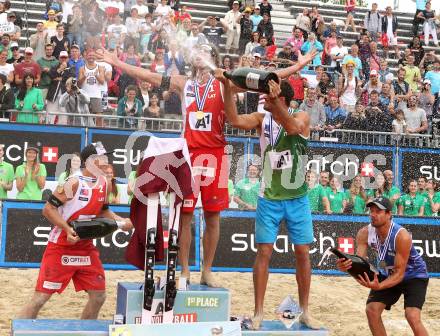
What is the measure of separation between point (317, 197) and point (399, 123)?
334cm

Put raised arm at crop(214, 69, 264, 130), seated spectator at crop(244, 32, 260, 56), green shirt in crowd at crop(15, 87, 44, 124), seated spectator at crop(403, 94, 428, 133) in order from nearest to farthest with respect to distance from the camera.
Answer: raised arm at crop(214, 69, 264, 130), green shirt in crowd at crop(15, 87, 44, 124), seated spectator at crop(403, 94, 428, 133), seated spectator at crop(244, 32, 260, 56)

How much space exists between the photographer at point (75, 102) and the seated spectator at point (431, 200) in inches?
235

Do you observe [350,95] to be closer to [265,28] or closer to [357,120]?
[357,120]

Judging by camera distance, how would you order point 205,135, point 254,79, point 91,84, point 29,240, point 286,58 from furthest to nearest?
point 286,58
point 91,84
point 29,240
point 205,135
point 254,79

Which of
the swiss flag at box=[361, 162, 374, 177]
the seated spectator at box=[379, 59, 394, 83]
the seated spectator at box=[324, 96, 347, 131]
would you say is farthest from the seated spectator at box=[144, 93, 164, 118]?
the seated spectator at box=[379, 59, 394, 83]

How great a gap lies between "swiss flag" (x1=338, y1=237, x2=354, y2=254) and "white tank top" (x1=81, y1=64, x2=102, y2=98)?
195 inches

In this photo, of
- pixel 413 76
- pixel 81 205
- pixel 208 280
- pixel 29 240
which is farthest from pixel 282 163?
pixel 413 76

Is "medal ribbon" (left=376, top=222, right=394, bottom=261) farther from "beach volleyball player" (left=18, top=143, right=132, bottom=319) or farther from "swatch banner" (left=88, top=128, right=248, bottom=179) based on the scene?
"swatch banner" (left=88, top=128, right=248, bottom=179)

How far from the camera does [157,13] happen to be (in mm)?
17953

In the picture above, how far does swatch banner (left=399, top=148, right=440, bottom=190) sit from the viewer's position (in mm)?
15844

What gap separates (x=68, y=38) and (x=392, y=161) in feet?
21.3

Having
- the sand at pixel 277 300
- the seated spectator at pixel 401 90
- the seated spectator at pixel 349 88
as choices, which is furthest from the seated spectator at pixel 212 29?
the sand at pixel 277 300

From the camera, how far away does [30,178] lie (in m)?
13.1

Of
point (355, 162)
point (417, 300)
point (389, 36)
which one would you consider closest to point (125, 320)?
point (417, 300)
